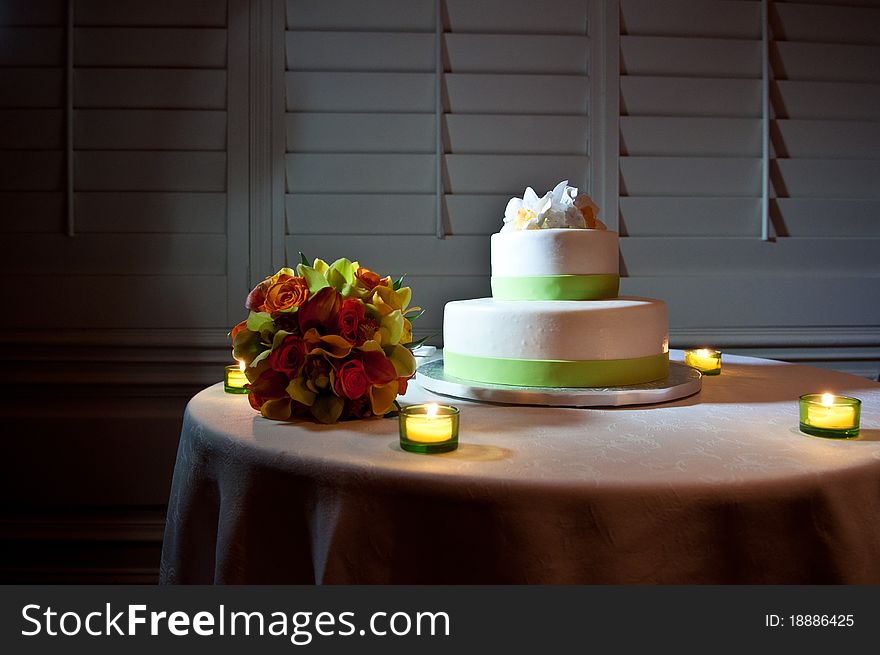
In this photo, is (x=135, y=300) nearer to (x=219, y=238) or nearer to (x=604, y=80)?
(x=219, y=238)

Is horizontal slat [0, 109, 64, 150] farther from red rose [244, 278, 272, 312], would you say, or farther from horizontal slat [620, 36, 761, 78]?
horizontal slat [620, 36, 761, 78]

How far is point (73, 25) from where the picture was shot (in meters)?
2.21

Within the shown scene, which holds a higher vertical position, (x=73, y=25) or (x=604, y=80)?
(x=73, y=25)

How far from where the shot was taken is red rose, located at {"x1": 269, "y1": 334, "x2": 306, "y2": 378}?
3.19 feet

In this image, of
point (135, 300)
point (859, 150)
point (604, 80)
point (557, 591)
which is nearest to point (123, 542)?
point (135, 300)

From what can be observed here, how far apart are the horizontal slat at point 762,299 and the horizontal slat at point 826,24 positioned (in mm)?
866

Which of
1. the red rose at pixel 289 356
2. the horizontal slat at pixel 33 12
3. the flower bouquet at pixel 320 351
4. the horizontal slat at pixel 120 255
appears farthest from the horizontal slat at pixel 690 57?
the horizontal slat at pixel 33 12

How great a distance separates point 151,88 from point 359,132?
720 millimetres

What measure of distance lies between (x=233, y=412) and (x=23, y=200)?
1656mm

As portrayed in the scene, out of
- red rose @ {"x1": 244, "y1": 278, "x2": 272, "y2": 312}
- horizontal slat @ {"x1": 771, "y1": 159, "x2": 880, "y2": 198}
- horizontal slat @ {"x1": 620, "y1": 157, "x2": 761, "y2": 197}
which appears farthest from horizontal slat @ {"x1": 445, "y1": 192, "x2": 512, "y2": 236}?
red rose @ {"x1": 244, "y1": 278, "x2": 272, "y2": 312}

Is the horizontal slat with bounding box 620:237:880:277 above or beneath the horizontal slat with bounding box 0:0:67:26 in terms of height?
beneath

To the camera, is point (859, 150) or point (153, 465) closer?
point (153, 465)

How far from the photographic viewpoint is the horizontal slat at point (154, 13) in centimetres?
221

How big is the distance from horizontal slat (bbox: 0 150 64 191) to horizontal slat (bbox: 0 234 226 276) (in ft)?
0.58
